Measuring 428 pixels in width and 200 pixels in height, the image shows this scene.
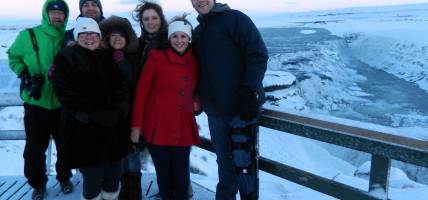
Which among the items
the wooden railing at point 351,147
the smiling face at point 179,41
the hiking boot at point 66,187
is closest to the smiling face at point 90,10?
the smiling face at point 179,41

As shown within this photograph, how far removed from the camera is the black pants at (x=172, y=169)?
3344 mm

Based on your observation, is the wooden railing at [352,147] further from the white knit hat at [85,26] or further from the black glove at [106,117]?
the white knit hat at [85,26]

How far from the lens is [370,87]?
26.4 m

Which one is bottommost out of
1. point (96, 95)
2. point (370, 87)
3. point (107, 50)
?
point (370, 87)

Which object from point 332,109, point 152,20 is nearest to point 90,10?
point 152,20

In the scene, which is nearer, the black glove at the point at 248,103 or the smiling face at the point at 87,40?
the black glove at the point at 248,103

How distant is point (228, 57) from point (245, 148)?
68 cm

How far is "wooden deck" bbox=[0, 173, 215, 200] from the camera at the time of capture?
12.6 feet

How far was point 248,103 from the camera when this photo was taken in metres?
2.95

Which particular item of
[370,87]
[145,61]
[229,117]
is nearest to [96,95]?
[145,61]

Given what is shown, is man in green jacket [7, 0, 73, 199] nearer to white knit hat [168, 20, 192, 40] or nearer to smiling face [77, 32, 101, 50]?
smiling face [77, 32, 101, 50]

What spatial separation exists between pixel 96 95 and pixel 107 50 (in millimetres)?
378

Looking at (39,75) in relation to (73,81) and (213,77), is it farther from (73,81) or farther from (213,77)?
(213,77)

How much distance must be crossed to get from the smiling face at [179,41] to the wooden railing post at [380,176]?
151cm
